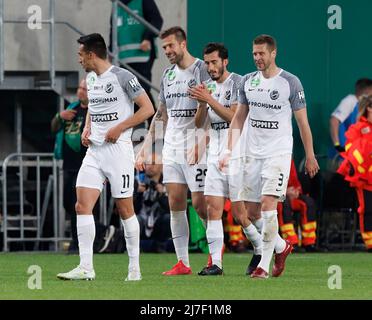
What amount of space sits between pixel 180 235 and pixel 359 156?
19.3ft

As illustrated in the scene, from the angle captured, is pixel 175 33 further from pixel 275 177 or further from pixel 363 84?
pixel 363 84

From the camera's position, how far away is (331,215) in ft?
75.3

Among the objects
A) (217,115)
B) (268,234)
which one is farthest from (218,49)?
(268,234)

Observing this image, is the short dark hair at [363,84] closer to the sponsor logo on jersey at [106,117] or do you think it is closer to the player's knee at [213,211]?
the player's knee at [213,211]

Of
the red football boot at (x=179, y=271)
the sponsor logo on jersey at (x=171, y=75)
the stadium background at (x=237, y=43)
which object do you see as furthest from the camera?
the stadium background at (x=237, y=43)

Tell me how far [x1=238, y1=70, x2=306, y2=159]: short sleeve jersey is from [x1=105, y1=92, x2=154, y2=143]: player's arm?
1.20 m

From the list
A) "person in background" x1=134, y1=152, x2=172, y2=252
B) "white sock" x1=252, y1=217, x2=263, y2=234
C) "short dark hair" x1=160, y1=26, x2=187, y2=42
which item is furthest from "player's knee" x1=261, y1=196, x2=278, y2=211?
"person in background" x1=134, y1=152, x2=172, y2=252

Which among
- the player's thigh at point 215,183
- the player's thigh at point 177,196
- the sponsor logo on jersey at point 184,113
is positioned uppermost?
the sponsor logo on jersey at point 184,113

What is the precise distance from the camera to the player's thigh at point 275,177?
1435 centimetres

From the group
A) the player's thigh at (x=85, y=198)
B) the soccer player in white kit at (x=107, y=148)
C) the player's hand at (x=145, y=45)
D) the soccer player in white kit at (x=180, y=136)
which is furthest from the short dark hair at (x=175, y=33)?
the player's hand at (x=145, y=45)

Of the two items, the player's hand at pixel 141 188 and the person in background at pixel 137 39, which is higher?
the person in background at pixel 137 39

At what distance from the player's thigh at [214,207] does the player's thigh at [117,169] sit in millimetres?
1505
